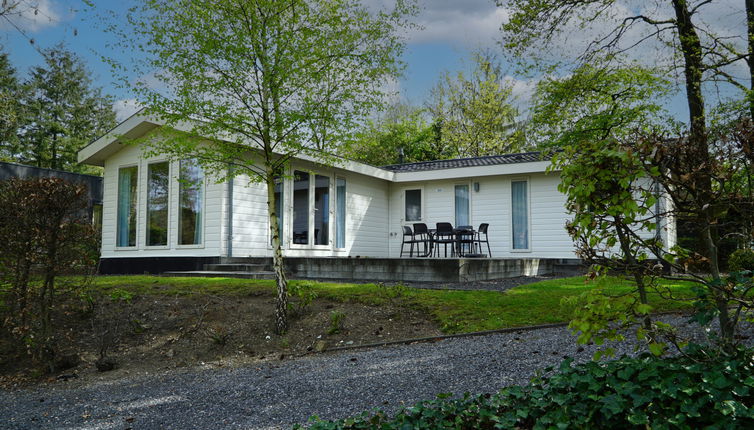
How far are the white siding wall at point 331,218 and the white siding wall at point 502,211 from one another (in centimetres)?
65

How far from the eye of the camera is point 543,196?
42.8 ft

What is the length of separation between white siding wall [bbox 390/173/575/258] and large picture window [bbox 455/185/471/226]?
5.1 inches

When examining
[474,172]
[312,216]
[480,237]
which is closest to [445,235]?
[480,237]

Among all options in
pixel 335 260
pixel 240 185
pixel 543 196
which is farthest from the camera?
pixel 543 196

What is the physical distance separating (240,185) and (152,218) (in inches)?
91.7

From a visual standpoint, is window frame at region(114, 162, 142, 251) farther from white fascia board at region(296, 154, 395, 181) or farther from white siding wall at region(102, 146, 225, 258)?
white fascia board at region(296, 154, 395, 181)

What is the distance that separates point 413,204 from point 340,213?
2.40 m

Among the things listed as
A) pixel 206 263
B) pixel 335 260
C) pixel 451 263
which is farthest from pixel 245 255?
pixel 451 263

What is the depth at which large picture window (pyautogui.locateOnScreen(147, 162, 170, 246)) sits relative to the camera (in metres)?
11.6

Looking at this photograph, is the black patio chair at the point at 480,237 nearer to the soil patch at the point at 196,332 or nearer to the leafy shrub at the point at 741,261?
the leafy shrub at the point at 741,261

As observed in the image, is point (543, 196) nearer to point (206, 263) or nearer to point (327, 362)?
point (206, 263)

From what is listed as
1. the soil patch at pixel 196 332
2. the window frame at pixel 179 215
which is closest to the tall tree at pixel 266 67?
the soil patch at pixel 196 332

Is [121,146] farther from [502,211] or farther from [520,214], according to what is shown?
[520,214]

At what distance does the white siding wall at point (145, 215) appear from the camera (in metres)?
10.8
